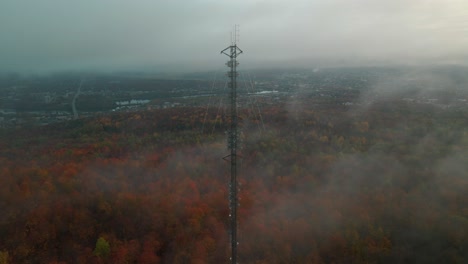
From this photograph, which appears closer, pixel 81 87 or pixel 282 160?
pixel 282 160

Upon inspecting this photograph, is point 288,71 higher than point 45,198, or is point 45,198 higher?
point 288,71

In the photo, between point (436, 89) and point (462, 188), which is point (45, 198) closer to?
point (462, 188)

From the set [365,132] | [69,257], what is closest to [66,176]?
[69,257]

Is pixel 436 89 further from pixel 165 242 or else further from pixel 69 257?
pixel 69 257

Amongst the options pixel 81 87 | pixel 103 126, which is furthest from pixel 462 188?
pixel 81 87

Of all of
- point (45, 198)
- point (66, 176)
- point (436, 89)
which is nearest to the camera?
point (45, 198)

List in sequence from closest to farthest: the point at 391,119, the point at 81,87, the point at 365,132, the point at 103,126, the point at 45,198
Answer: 1. the point at 45,198
2. the point at 365,132
3. the point at 391,119
4. the point at 103,126
5. the point at 81,87

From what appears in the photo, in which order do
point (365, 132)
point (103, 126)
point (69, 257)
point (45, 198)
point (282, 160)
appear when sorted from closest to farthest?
1. point (69, 257)
2. point (45, 198)
3. point (282, 160)
4. point (365, 132)
5. point (103, 126)

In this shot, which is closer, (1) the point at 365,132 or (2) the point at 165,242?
(2) the point at 165,242

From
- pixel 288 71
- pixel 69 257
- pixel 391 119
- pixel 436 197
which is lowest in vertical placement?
pixel 69 257
